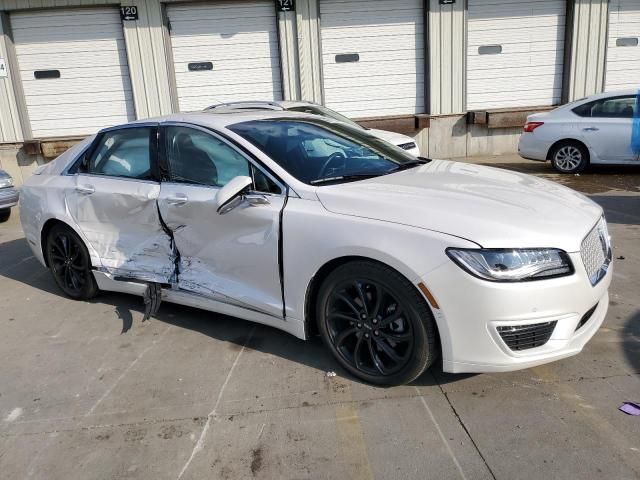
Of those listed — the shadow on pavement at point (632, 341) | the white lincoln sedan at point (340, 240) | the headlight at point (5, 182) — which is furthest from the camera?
the headlight at point (5, 182)

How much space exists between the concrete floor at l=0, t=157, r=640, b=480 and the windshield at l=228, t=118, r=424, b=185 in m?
1.20

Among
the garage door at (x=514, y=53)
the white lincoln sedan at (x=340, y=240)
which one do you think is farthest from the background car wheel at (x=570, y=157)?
the white lincoln sedan at (x=340, y=240)

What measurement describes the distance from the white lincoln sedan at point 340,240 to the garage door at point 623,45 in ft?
35.5

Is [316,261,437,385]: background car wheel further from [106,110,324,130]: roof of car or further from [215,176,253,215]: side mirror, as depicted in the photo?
[106,110,324,130]: roof of car

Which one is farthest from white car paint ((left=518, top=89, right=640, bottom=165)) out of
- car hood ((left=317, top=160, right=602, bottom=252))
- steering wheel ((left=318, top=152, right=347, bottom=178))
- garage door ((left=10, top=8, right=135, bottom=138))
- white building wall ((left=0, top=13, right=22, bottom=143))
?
white building wall ((left=0, top=13, right=22, bottom=143))

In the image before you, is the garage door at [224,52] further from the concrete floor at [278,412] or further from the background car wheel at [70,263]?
the concrete floor at [278,412]

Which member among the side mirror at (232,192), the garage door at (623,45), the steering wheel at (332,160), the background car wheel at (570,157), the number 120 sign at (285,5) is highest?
the number 120 sign at (285,5)

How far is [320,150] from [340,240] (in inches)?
39.4

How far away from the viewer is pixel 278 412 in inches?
116

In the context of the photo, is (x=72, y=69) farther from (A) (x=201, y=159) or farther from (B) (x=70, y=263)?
(A) (x=201, y=159)

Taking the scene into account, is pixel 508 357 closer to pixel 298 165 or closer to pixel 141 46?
pixel 298 165

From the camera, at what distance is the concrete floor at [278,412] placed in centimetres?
251

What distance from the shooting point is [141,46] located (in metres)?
11.8

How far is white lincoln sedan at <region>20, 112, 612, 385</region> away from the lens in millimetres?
2666
